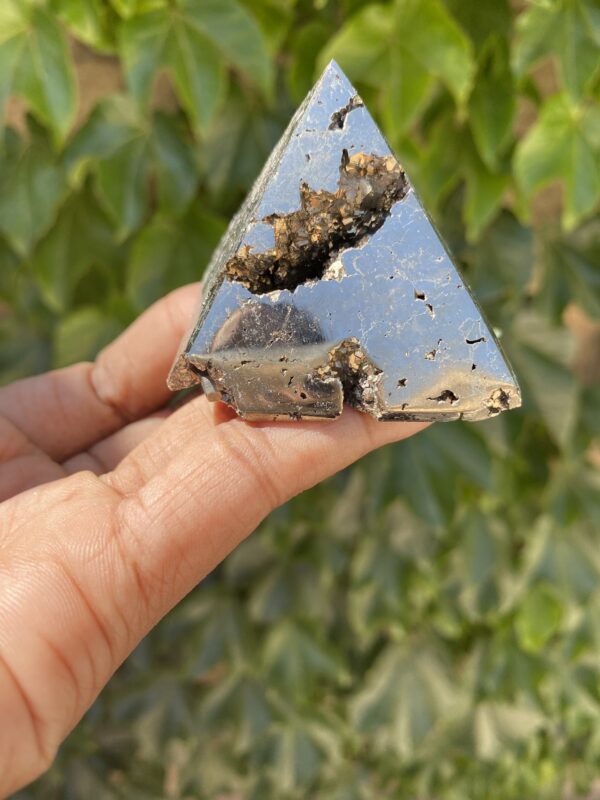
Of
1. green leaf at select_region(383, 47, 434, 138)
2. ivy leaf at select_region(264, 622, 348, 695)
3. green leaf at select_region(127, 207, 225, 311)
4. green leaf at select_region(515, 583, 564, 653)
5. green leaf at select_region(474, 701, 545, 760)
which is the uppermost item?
green leaf at select_region(383, 47, 434, 138)

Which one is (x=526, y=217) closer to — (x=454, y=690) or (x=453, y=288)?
(x=453, y=288)

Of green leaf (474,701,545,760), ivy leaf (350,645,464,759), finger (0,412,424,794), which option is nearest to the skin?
finger (0,412,424,794)

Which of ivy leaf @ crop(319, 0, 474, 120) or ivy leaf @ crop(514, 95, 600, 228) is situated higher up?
ivy leaf @ crop(319, 0, 474, 120)

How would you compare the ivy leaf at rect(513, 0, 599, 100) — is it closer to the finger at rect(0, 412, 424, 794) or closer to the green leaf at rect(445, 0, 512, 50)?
the green leaf at rect(445, 0, 512, 50)

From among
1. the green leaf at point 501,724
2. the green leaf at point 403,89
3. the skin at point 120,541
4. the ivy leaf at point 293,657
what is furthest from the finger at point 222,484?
the green leaf at point 501,724

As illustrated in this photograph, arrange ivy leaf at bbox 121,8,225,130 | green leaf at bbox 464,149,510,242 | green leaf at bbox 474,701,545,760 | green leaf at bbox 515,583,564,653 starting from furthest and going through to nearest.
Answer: green leaf at bbox 474,701,545,760 < green leaf at bbox 515,583,564,653 < green leaf at bbox 464,149,510,242 < ivy leaf at bbox 121,8,225,130
